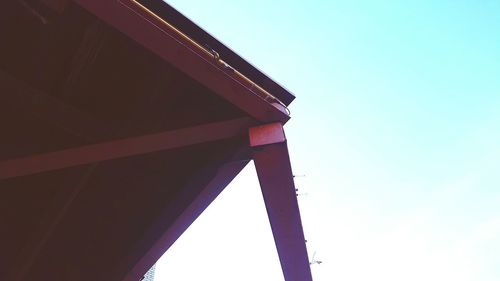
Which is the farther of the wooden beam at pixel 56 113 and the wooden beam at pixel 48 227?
the wooden beam at pixel 48 227

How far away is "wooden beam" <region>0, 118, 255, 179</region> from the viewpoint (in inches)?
80.0

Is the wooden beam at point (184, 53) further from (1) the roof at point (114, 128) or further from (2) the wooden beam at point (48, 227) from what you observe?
(2) the wooden beam at point (48, 227)

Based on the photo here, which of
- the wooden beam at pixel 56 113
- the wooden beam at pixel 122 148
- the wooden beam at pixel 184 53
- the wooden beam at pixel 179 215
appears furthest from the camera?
the wooden beam at pixel 179 215

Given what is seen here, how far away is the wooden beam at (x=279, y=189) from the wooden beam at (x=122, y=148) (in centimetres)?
21

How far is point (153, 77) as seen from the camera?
7.53 feet

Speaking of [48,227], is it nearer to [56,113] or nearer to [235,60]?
[56,113]

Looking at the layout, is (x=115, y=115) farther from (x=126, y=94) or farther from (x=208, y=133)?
(x=208, y=133)

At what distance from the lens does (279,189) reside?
6.51 ft

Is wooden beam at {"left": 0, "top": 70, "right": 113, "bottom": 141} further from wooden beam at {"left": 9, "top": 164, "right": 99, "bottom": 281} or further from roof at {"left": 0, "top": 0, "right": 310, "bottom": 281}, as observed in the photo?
wooden beam at {"left": 9, "top": 164, "right": 99, "bottom": 281}

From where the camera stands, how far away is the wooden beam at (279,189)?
1858 millimetres

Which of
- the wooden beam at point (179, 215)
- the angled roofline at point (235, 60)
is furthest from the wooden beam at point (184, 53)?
the wooden beam at point (179, 215)

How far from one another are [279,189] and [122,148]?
0.98 meters

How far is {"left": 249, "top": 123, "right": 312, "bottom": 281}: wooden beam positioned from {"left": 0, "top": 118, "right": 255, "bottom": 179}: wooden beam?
0.67 feet

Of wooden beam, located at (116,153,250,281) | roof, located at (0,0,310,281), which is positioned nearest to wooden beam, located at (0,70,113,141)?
roof, located at (0,0,310,281)
